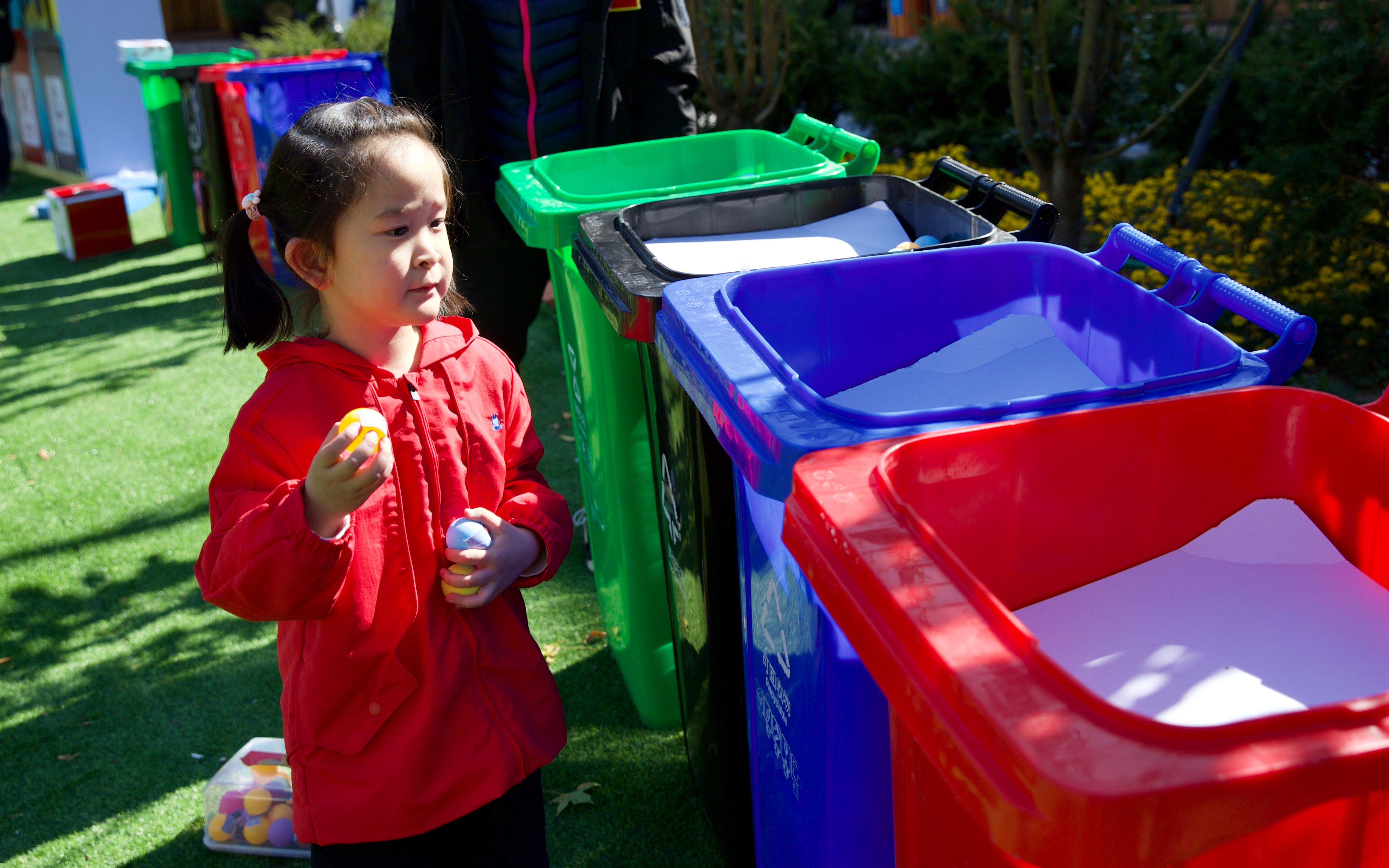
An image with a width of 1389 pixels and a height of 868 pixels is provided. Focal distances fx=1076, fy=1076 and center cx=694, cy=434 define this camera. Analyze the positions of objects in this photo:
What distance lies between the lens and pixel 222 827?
2342mm

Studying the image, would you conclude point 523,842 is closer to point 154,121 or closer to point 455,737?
point 455,737

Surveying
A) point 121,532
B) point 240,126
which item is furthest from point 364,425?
point 240,126

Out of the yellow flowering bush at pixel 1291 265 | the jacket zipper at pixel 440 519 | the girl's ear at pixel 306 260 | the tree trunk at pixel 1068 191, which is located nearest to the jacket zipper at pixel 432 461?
the jacket zipper at pixel 440 519

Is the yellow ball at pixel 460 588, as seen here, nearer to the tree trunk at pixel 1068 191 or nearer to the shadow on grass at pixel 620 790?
the shadow on grass at pixel 620 790

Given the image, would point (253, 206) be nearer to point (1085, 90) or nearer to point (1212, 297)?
point (1212, 297)

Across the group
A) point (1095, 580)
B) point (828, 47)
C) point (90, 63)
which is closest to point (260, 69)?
point (828, 47)

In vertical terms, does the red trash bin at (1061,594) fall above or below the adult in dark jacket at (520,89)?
below

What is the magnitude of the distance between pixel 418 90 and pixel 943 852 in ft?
8.88

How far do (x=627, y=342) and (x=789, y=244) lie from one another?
A: 1.27ft

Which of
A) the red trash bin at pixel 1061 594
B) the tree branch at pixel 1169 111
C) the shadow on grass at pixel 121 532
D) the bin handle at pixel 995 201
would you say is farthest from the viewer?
the tree branch at pixel 1169 111

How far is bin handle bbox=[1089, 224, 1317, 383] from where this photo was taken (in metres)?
1.32

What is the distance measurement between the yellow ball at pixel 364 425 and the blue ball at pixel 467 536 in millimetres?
251

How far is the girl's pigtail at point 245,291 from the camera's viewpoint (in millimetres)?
1522

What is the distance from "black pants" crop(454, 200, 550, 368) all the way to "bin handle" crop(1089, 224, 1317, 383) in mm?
1849
